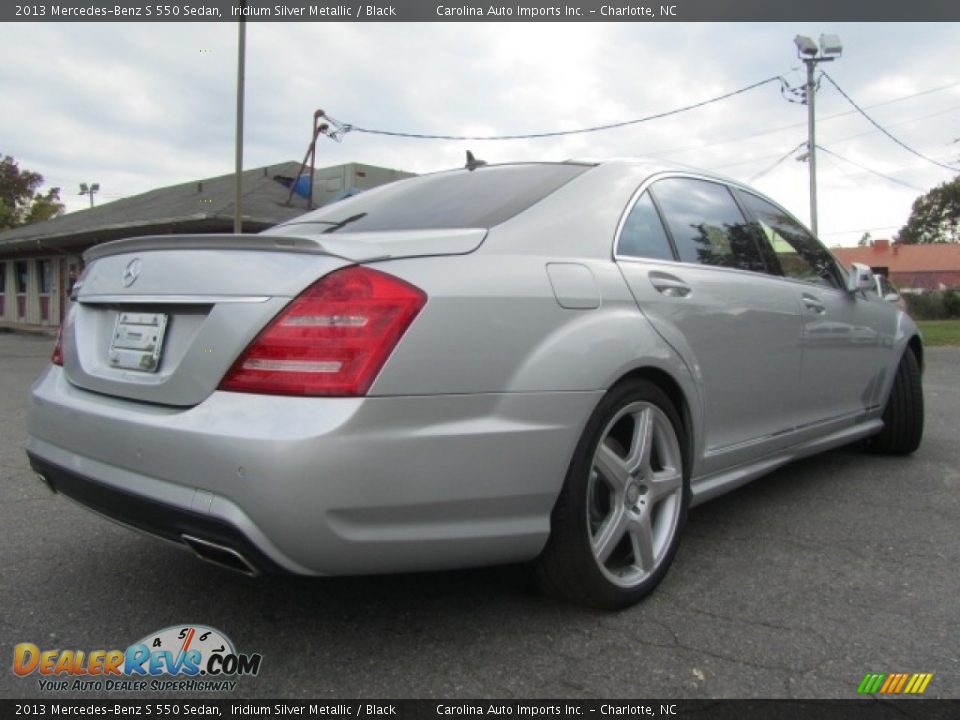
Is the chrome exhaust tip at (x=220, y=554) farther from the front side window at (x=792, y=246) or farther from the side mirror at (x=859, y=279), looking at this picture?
the side mirror at (x=859, y=279)

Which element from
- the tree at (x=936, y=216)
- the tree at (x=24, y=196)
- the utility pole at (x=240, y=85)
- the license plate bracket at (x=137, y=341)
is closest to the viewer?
the license plate bracket at (x=137, y=341)

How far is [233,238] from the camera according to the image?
6.84 ft

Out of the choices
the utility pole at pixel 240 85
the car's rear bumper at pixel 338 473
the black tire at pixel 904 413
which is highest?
the utility pole at pixel 240 85

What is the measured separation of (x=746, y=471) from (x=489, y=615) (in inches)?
53.6

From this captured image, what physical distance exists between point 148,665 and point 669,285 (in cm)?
205

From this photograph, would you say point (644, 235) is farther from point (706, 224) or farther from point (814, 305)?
point (814, 305)

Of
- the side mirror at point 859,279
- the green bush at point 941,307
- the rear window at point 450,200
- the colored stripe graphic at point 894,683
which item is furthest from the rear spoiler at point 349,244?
the green bush at point 941,307

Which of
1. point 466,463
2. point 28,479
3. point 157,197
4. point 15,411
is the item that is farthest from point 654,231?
point 157,197

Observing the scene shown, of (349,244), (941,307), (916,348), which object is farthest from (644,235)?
(941,307)

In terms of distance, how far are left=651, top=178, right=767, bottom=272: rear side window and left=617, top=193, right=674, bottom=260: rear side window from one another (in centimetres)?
8

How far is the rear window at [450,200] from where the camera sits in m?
2.50

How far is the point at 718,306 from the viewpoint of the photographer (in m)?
2.94

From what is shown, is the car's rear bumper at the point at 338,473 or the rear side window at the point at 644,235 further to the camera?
the rear side window at the point at 644,235
